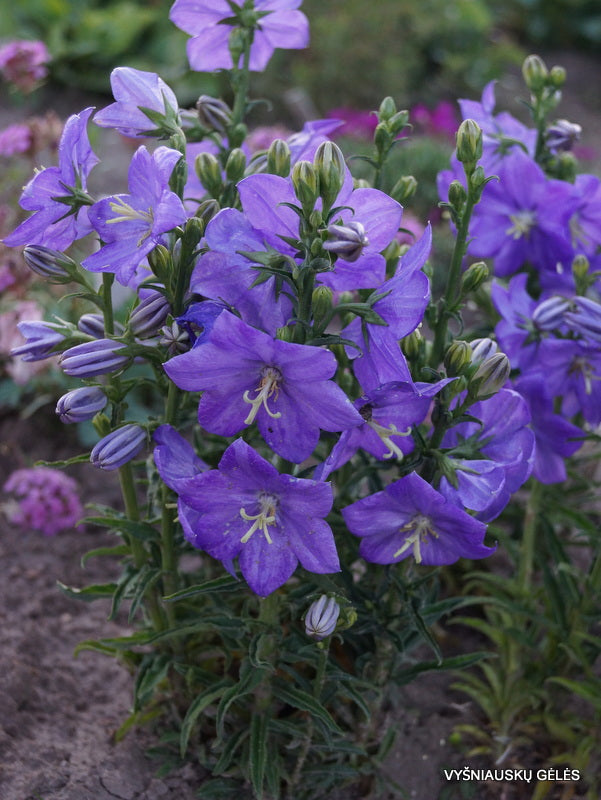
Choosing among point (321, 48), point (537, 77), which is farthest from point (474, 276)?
point (321, 48)

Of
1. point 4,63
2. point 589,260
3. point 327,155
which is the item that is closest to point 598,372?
point 589,260

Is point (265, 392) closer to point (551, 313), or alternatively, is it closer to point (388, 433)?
point (388, 433)

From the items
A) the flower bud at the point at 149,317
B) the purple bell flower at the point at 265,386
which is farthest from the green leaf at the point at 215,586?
the flower bud at the point at 149,317

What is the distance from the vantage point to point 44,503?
3303 mm

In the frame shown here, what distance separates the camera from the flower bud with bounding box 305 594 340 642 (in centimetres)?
175

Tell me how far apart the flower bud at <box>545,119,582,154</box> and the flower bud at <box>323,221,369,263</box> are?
1.22 m

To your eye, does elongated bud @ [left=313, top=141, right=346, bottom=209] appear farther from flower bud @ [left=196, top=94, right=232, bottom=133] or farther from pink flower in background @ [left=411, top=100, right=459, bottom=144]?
pink flower in background @ [left=411, top=100, right=459, bottom=144]

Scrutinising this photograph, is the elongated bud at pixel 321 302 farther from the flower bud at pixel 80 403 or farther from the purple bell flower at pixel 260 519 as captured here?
the flower bud at pixel 80 403

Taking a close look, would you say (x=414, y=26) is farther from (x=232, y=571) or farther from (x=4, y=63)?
(x=232, y=571)

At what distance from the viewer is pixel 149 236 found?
1687mm

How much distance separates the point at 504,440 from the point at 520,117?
306 inches

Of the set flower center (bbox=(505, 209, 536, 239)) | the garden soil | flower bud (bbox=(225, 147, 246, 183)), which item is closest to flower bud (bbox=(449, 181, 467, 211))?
flower bud (bbox=(225, 147, 246, 183))

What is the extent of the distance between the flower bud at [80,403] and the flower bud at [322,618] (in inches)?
24.1

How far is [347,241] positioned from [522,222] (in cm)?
111
